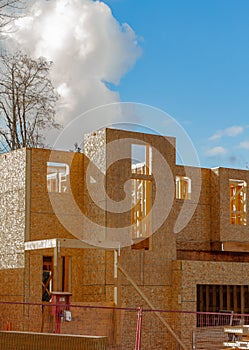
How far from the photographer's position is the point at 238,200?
28.7m

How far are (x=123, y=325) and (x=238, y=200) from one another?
8.84 m

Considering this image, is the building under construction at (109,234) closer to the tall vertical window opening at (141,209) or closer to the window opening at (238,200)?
the tall vertical window opening at (141,209)

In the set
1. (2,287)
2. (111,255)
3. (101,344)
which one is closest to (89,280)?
(111,255)

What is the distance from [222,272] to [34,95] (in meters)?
15.0

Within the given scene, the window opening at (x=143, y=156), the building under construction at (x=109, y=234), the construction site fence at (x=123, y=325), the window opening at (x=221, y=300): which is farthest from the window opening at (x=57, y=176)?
the window opening at (x=221, y=300)

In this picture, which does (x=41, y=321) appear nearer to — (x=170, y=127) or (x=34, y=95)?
(x=170, y=127)

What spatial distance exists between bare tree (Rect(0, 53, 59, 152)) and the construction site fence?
47.0 ft

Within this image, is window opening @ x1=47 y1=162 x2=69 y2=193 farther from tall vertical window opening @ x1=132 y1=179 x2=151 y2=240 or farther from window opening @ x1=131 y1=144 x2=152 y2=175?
tall vertical window opening @ x1=132 y1=179 x2=151 y2=240

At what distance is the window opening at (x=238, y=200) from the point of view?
28078 millimetres

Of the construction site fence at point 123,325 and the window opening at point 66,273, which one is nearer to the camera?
the construction site fence at point 123,325

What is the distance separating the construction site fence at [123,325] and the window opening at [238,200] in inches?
194

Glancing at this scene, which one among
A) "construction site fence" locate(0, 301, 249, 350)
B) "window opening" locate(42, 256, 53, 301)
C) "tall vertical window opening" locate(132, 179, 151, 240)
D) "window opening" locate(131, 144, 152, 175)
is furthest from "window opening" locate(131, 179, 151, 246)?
"window opening" locate(42, 256, 53, 301)

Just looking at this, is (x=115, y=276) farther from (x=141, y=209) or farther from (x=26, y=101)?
(x=26, y=101)

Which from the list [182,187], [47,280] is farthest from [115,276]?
[182,187]
